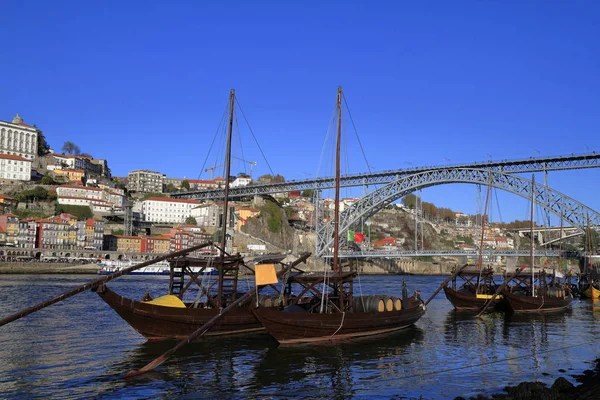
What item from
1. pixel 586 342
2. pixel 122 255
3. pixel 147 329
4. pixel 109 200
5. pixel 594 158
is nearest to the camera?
pixel 147 329

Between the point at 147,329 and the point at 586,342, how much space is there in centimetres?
1718

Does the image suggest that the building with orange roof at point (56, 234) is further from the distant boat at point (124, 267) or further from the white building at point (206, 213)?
the white building at point (206, 213)

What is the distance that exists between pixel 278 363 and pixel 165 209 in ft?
369

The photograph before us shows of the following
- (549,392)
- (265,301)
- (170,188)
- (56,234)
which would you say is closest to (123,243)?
(56,234)

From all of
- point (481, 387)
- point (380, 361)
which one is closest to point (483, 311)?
point (380, 361)

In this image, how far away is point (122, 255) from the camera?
9744 cm

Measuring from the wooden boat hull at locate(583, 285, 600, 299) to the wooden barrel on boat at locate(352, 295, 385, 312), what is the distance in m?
33.8

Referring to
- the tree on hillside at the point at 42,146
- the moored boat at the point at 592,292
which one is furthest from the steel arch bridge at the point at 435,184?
the tree on hillside at the point at 42,146

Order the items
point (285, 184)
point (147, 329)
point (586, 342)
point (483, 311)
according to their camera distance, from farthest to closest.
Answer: point (285, 184), point (483, 311), point (586, 342), point (147, 329)

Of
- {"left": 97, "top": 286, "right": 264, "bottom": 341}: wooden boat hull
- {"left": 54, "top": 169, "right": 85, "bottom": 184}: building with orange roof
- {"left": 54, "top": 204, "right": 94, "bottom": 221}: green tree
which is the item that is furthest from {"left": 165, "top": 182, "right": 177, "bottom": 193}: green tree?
{"left": 97, "top": 286, "right": 264, "bottom": 341}: wooden boat hull

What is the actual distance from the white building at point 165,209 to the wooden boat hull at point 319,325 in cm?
10609

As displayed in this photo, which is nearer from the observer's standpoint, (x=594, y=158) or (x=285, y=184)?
(x=594, y=158)

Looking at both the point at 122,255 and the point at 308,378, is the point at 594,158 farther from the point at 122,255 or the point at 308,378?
the point at 122,255

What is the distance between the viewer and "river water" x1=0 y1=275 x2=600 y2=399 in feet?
47.4
